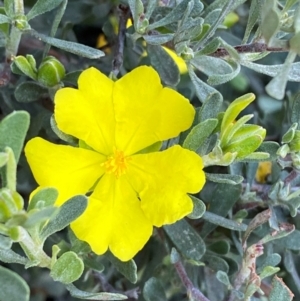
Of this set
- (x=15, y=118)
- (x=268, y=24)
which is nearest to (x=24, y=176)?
(x=15, y=118)

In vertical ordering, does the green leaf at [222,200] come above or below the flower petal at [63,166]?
below

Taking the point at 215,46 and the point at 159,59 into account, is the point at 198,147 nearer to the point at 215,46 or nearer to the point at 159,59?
the point at 215,46

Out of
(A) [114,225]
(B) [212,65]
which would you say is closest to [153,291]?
(A) [114,225]

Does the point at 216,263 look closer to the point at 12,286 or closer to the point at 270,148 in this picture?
the point at 270,148

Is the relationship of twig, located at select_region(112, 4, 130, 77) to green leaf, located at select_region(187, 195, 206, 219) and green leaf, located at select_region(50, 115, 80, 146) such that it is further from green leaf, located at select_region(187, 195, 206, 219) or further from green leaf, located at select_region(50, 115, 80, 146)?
green leaf, located at select_region(187, 195, 206, 219)

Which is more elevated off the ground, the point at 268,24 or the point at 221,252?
the point at 268,24

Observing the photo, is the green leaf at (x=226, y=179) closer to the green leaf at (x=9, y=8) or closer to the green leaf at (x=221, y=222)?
the green leaf at (x=221, y=222)

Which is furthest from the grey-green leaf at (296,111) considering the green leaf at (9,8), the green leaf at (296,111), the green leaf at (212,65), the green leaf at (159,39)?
the green leaf at (9,8)
